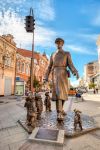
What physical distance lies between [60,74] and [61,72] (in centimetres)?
8

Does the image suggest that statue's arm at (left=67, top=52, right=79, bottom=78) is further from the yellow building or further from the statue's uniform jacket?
the yellow building

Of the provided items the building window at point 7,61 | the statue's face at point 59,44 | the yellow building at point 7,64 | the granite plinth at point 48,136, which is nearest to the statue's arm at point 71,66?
the statue's face at point 59,44

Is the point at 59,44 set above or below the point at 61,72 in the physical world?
above

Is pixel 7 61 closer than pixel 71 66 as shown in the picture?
No

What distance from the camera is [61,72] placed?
17.7 ft

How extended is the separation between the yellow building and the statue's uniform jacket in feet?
62.9

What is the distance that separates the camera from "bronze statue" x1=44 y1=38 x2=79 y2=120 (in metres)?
5.29

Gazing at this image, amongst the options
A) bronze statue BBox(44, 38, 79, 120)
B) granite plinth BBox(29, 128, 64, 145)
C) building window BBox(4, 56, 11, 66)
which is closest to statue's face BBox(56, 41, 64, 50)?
bronze statue BBox(44, 38, 79, 120)

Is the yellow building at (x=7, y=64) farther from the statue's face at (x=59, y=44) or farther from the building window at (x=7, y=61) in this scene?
the statue's face at (x=59, y=44)

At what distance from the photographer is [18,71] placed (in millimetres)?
30547

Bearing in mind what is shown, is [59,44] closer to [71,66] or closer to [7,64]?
[71,66]

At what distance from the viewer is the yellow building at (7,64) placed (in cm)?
2356

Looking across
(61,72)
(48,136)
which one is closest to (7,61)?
(61,72)

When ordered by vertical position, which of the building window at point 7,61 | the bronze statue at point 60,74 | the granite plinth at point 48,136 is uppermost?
the building window at point 7,61
